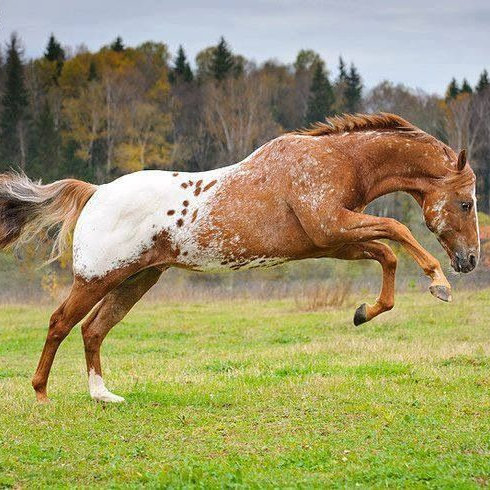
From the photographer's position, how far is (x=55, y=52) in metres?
84.9

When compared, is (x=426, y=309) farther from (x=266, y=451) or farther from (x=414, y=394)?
(x=266, y=451)

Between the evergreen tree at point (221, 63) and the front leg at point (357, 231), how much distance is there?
73.9 metres

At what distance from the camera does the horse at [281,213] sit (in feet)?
27.6

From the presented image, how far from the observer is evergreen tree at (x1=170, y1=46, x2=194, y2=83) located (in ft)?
273

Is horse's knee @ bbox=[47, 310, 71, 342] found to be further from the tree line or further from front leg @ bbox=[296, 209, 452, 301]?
the tree line

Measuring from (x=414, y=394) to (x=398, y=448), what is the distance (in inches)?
81.9

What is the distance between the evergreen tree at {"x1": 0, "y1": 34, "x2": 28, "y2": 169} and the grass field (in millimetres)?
49711

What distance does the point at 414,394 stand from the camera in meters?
8.84

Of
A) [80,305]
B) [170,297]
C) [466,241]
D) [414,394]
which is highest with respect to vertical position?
[466,241]

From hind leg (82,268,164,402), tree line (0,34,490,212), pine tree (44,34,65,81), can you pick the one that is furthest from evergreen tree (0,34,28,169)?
hind leg (82,268,164,402)

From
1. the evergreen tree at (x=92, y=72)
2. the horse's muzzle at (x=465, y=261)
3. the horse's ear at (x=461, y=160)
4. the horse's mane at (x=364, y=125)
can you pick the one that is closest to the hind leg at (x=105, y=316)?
the horse's mane at (x=364, y=125)

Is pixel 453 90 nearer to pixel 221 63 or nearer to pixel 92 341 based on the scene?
pixel 221 63

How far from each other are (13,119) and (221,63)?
25.7 metres

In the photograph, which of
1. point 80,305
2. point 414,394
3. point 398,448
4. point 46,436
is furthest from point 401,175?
point 46,436
